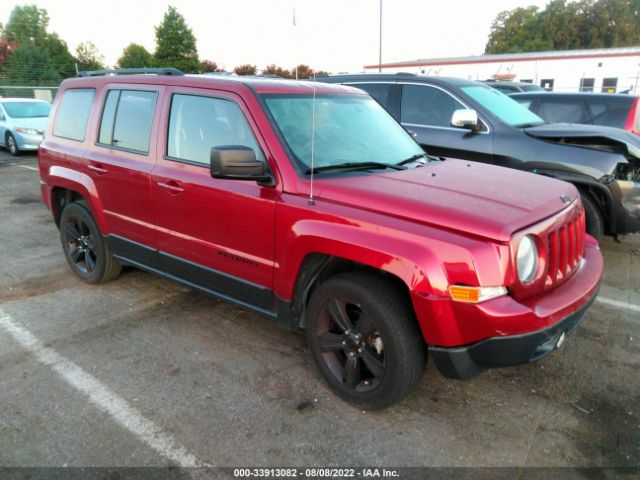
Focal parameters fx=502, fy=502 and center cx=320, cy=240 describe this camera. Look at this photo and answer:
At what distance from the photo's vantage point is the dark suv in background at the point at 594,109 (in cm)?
740

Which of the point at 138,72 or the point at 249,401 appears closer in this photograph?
the point at 249,401

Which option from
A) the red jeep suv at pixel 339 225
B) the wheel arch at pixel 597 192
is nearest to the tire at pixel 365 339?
the red jeep suv at pixel 339 225

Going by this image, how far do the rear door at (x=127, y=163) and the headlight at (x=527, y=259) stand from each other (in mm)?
2689

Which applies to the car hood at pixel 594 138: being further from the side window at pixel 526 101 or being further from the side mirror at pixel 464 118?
the side window at pixel 526 101

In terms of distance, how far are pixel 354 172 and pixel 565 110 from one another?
598cm

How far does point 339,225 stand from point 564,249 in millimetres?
1305

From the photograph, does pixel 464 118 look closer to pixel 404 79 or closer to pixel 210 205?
pixel 404 79

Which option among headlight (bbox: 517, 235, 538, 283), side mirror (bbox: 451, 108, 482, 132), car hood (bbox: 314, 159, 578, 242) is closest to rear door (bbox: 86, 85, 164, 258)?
car hood (bbox: 314, 159, 578, 242)

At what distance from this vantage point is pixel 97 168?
427 cm

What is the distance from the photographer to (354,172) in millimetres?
3199

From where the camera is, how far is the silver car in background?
43.2ft

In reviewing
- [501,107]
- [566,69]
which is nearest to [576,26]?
[566,69]

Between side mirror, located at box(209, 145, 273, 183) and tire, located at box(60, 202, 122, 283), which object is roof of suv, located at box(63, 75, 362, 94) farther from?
tire, located at box(60, 202, 122, 283)

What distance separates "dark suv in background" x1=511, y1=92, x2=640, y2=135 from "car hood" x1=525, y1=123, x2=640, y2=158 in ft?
6.64
